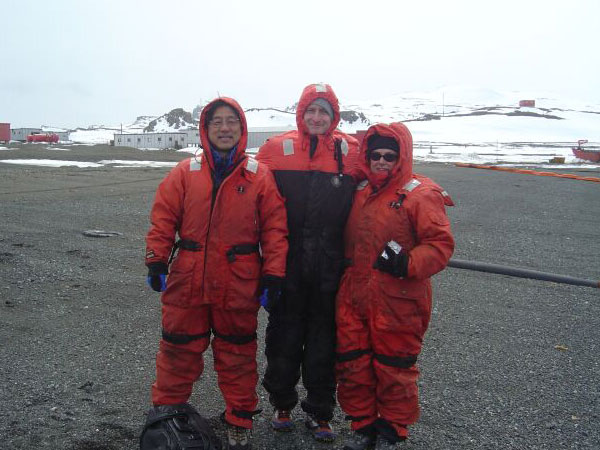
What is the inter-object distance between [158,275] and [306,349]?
2.98ft

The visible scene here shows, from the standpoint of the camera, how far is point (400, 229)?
2.55 metres

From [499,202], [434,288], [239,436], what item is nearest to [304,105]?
[239,436]

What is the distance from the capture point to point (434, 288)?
5109 millimetres

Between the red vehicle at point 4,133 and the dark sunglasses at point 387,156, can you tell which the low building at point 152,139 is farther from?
the dark sunglasses at point 387,156

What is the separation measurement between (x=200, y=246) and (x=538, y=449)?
2.01 m

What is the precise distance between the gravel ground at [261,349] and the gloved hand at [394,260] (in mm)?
966

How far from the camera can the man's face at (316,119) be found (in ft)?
9.06

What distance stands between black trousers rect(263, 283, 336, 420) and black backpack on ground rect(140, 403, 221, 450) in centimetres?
50

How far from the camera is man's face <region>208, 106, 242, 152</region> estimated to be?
8.59ft

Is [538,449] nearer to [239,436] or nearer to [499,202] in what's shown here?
[239,436]

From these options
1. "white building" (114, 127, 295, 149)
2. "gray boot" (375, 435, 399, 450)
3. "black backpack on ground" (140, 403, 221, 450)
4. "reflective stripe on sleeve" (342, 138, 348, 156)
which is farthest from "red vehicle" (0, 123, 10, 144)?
"gray boot" (375, 435, 399, 450)

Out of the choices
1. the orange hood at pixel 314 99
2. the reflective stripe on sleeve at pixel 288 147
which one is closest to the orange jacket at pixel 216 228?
the reflective stripe on sleeve at pixel 288 147

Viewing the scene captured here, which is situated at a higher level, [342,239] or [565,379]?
[342,239]

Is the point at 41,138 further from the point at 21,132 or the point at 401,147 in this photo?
the point at 401,147
